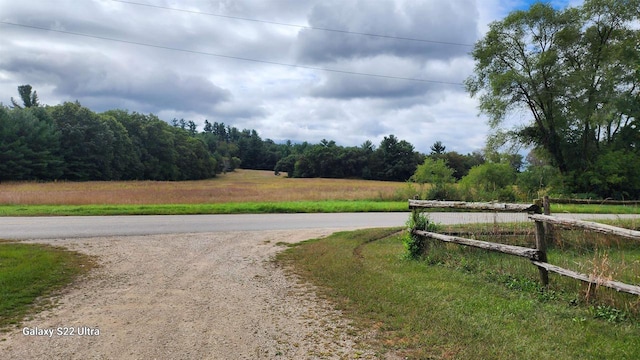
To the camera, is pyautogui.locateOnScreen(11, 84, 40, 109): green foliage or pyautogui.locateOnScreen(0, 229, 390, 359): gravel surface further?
pyautogui.locateOnScreen(11, 84, 40, 109): green foliage

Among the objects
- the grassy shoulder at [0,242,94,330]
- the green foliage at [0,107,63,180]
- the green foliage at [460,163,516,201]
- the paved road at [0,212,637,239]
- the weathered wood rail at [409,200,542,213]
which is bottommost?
the grassy shoulder at [0,242,94,330]

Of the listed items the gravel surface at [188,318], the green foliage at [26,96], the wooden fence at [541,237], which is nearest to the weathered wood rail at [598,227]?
the wooden fence at [541,237]

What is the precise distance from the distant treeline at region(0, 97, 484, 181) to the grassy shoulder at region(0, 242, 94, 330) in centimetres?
5321

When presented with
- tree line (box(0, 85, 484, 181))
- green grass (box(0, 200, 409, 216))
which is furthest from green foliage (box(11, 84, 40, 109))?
green grass (box(0, 200, 409, 216))

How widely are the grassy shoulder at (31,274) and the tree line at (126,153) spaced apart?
53.0m

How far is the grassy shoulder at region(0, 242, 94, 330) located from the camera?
18.7 feet

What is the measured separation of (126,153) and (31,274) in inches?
2837

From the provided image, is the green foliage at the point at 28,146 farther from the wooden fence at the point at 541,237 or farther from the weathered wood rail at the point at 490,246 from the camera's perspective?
the wooden fence at the point at 541,237

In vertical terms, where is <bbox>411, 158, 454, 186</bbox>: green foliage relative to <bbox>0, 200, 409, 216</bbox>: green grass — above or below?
above

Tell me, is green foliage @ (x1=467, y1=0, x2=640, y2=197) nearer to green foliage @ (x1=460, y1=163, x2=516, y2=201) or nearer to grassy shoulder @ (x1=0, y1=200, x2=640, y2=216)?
green foliage @ (x1=460, y1=163, x2=516, y2=201)

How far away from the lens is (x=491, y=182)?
3152 cm

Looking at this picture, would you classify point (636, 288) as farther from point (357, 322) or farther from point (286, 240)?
point (286, 240)

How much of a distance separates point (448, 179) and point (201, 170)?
75617 mm

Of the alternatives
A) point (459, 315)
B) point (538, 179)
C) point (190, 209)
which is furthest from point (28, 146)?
point (459, 315)
